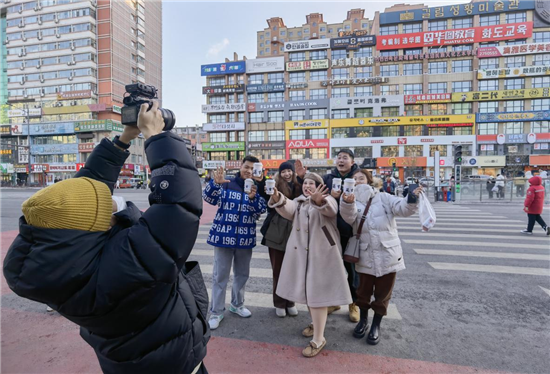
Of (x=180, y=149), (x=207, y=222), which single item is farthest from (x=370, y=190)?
(x=207, y=222)

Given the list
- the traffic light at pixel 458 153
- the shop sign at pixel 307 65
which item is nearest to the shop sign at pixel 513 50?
the shop sign at pixel 307 65

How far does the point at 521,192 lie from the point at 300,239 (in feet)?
72.5

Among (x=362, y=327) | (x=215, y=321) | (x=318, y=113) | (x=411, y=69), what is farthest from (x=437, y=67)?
(x=215, y=321)

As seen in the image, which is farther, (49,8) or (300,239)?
(49,8)

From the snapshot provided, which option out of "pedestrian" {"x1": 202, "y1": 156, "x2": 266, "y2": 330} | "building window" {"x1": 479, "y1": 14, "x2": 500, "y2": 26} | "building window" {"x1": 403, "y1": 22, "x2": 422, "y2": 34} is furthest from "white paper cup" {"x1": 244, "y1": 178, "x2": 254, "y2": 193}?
"building window" {"x1": 479, "y1": 14, "x2": 500, "y2": 26}

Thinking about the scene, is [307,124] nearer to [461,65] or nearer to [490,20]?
[461,65]

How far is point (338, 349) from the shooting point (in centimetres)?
296

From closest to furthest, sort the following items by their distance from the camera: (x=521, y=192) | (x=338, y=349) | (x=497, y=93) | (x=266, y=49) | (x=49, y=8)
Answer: (x=338, y=349), (x=521, y=192), (x=497, y=93), (x=49, y=8), (x=266, y=49)

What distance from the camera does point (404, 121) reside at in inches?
1786

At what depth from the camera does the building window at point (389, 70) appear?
4672 cm

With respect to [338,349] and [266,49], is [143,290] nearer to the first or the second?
[338,349]

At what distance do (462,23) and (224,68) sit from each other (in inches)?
1543

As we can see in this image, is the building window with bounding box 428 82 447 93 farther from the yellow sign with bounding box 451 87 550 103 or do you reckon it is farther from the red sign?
the red sign

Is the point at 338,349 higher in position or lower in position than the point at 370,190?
lower
